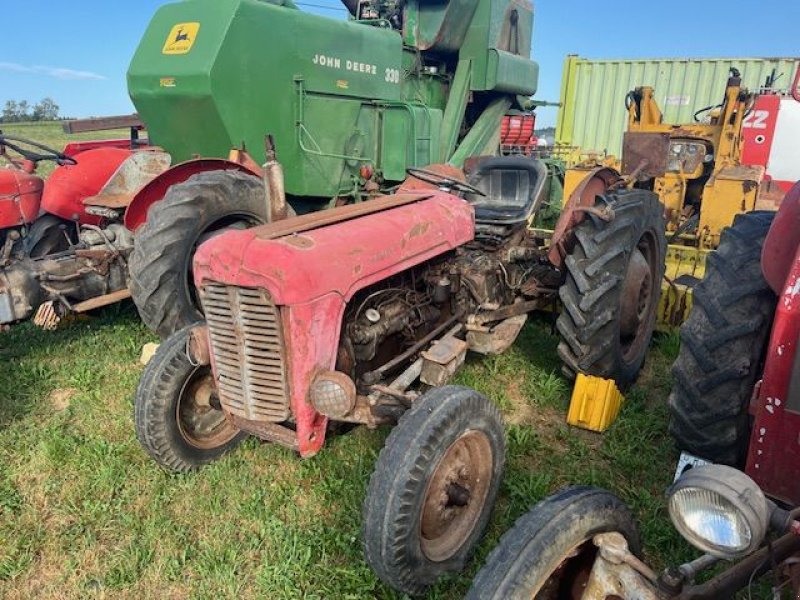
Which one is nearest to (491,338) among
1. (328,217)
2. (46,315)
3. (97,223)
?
(328,217)

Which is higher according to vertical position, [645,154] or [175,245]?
[645,154]

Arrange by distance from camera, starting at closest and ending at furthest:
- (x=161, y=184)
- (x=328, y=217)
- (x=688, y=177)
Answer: (x=328, y=217) < (x=161, y=184) < (x=688, y=177)

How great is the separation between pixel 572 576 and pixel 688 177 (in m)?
5.22

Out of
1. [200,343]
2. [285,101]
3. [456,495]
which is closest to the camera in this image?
[456,495]

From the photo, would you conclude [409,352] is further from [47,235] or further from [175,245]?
[47,235]

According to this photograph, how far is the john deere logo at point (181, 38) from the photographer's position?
4.64 m

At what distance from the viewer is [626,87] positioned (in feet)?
36.3

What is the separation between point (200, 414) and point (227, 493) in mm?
407

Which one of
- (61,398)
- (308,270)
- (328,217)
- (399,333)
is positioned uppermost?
(328,217)

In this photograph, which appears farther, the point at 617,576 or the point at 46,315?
the point at 46,315

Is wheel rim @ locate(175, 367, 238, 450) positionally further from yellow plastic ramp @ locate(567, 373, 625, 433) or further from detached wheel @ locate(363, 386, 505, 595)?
yellow plastic ramp @ locate(567, 373, 625, 433)

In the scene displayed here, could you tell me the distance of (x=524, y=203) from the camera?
4.14 m

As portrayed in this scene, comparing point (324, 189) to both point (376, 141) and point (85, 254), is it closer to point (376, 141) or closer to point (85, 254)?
point (376, 141)

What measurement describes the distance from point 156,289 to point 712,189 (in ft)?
14.3
